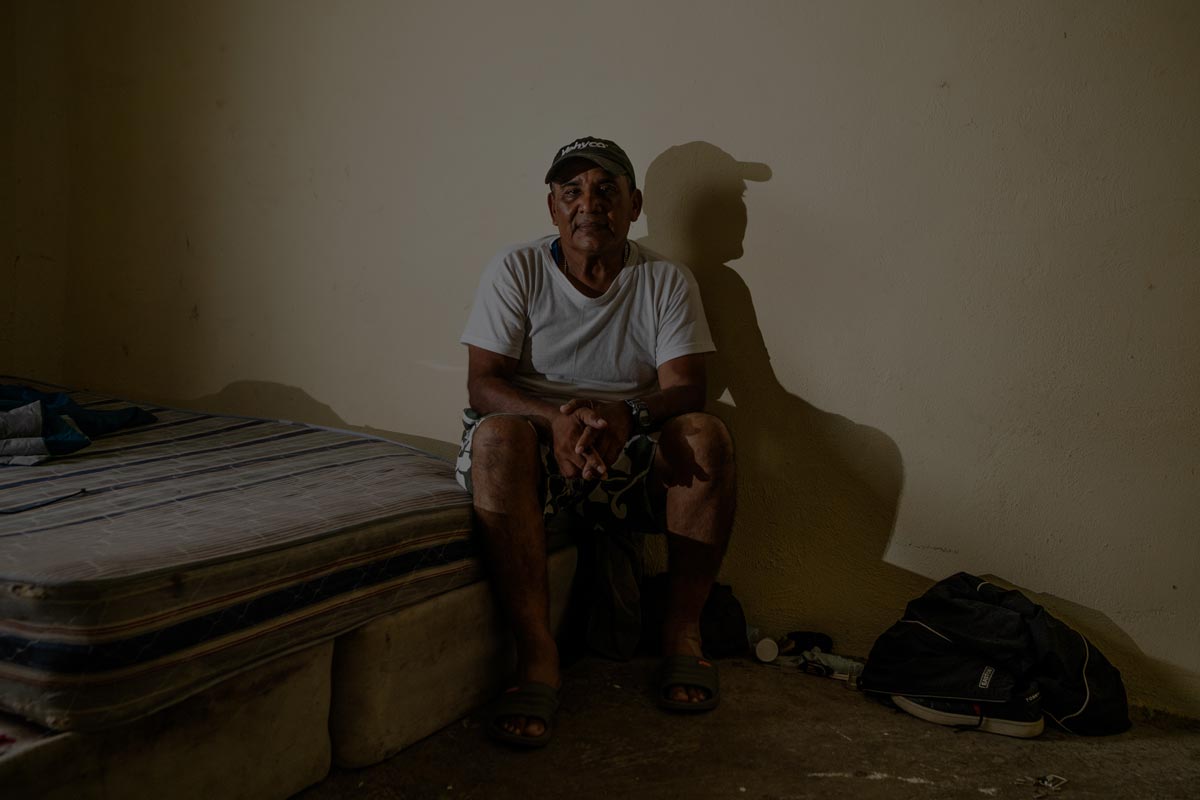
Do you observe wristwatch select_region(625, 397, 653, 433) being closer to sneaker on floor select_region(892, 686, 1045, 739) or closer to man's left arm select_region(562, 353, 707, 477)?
man's left arm select_region(562, 353, 707, 477)

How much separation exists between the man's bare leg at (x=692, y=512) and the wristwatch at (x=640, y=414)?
0.04m

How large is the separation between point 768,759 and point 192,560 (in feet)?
3.77

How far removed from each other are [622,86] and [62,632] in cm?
→ 186

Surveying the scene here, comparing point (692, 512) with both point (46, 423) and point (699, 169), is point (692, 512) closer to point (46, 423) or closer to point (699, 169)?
point (699, 169)

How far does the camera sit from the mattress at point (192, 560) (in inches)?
50.2

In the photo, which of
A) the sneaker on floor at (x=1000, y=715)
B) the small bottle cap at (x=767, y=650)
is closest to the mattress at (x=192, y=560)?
the small bottle cap at (x=767, y=650)

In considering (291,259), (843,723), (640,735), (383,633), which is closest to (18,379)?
(291,259)

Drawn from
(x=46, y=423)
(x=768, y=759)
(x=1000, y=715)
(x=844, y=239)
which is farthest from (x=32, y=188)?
(x=1000, y=715)

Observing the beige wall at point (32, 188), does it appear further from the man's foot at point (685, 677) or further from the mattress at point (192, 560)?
the man's foot at point (685, 677)

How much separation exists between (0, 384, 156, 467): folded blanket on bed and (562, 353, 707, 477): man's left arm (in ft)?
4.09

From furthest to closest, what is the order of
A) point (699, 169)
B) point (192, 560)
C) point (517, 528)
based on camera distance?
point (699, 169) < point (517, 528) < point (192, 560)

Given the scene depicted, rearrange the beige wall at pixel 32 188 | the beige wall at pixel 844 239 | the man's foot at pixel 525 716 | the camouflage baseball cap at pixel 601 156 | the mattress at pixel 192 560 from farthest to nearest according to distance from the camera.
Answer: the beige wall at pixel 32 188, the camouflage baseball cap at pixel 601 156, the beige wall at pixel 844 239, the man's foot at pixel 525 716, the mattress at pixel 192 560

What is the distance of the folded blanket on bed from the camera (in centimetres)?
215

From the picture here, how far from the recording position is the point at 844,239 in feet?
7.50
